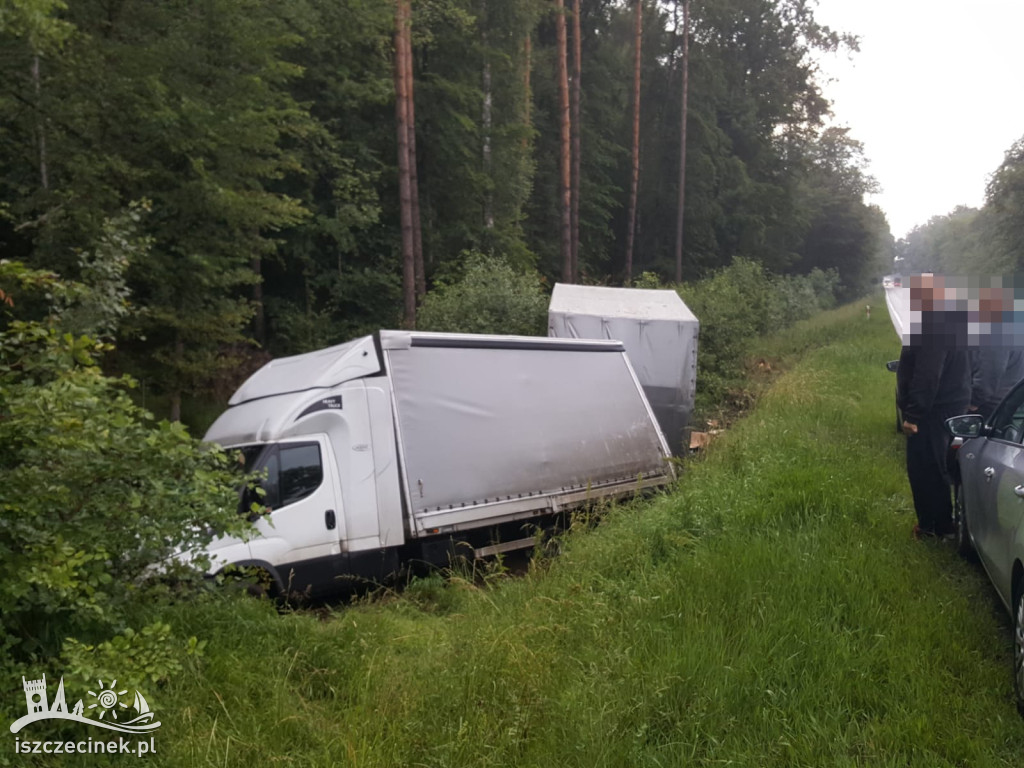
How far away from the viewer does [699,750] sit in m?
3.44

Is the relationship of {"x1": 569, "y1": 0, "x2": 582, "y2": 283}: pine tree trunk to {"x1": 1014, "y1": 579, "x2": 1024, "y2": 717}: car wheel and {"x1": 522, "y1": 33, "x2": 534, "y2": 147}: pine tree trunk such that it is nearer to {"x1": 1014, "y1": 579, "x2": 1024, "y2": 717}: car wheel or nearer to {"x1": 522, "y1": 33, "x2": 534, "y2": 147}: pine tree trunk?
{"x1": 522, "y1": 33, "x2": 534, "y2": 147}: pine tree trunk

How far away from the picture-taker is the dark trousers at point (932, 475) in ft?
18.6

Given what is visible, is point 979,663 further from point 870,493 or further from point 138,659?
point 138,659

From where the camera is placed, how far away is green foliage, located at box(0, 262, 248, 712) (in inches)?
145

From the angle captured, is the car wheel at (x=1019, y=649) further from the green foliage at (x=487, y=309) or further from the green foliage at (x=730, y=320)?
the green foliage at (x=487, y=309)

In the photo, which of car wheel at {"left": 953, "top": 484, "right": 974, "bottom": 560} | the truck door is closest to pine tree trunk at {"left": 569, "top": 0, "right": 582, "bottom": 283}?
the truck door

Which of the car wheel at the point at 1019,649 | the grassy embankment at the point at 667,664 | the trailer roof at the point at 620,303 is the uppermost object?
the trailer roof at the point at 620,303

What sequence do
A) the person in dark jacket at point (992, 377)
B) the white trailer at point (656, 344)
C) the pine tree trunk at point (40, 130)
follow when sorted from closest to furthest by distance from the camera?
the person in dark jacket at point (992, 377) → the pine tree trunk at point (40, 130) → the white trailer at point (656, 344)

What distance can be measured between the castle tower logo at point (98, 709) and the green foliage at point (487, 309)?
13.1 m

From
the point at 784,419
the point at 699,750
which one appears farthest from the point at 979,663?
the point at 784,419

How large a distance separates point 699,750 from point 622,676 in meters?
0.64

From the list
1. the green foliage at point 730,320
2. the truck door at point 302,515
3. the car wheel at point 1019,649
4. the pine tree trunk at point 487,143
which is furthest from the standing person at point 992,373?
the pine tree trunk at point 487,143

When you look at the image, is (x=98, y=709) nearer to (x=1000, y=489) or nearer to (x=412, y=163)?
(x=1000, y=489)

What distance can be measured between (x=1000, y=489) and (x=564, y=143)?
21.1 meters
